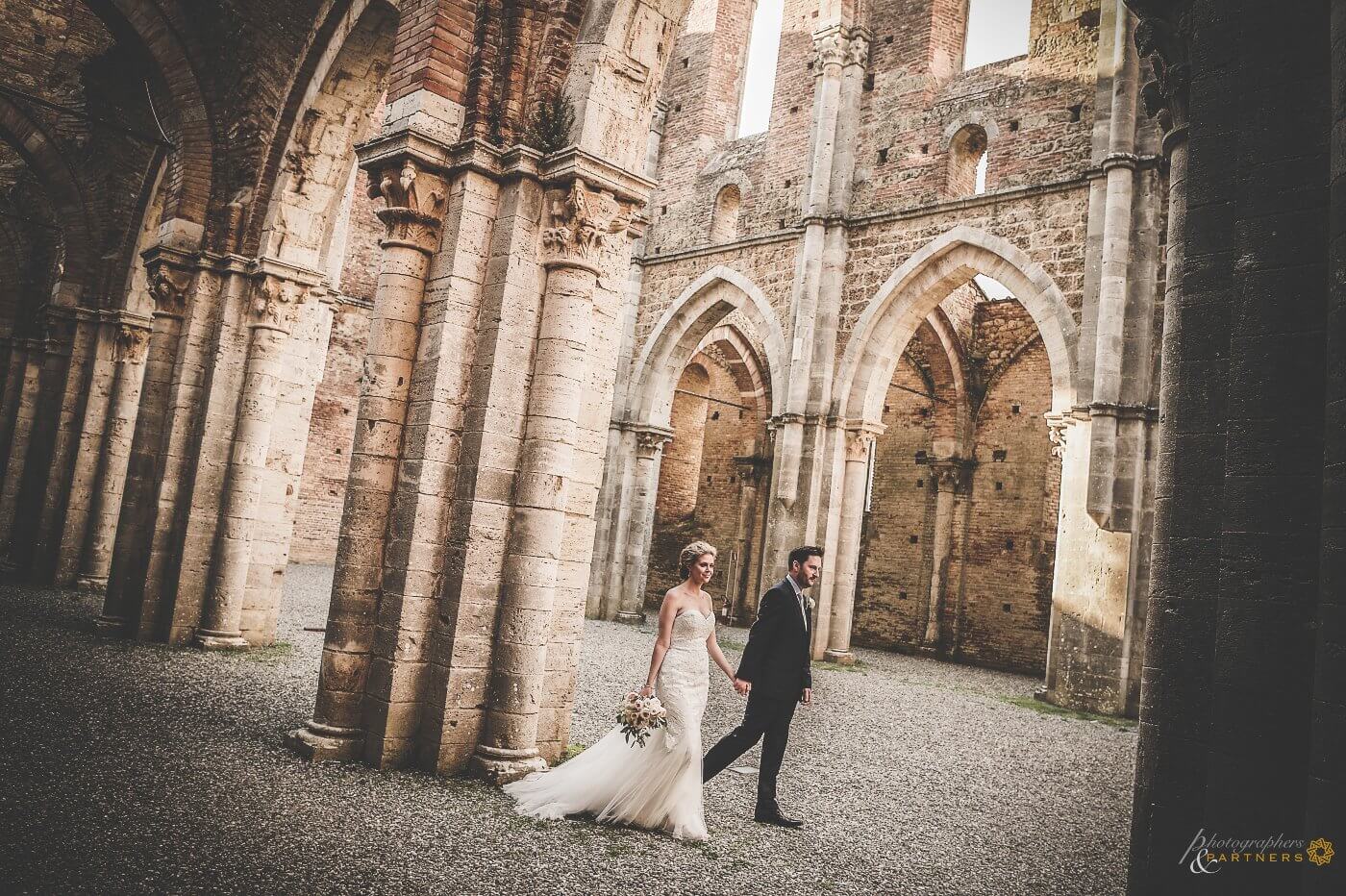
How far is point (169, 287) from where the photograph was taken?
8.43 metres

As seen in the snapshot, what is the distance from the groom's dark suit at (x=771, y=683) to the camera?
4.45 metres

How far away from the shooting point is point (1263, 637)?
7.31 ft

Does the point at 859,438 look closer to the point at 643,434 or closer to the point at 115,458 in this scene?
the point at 643,434

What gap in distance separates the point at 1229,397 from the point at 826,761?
185 inches

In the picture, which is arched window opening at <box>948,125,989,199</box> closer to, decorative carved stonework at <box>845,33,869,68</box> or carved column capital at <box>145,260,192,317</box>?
decorative carved stonework at <box>845,33,869,68</box>

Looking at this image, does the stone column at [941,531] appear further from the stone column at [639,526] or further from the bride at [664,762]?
the bride at [664,762]

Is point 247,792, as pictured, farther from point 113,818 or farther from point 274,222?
point 274,222

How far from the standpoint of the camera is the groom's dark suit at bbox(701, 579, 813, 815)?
4.45 m

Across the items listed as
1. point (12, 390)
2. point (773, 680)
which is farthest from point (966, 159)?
point (12, 390)

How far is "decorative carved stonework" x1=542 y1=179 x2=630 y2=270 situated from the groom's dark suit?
2.23m

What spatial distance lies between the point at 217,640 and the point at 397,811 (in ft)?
16.2

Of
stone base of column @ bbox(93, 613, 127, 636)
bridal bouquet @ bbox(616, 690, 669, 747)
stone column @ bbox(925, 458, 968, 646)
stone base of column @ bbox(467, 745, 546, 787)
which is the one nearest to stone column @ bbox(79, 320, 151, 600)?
stone base of column @ bbox(93, 613, 127, 636)

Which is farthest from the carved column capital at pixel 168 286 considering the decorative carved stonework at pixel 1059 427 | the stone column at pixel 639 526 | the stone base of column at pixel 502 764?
the decorative carved stonework at pixel 1059 427

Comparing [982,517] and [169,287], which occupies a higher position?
[169,287]
